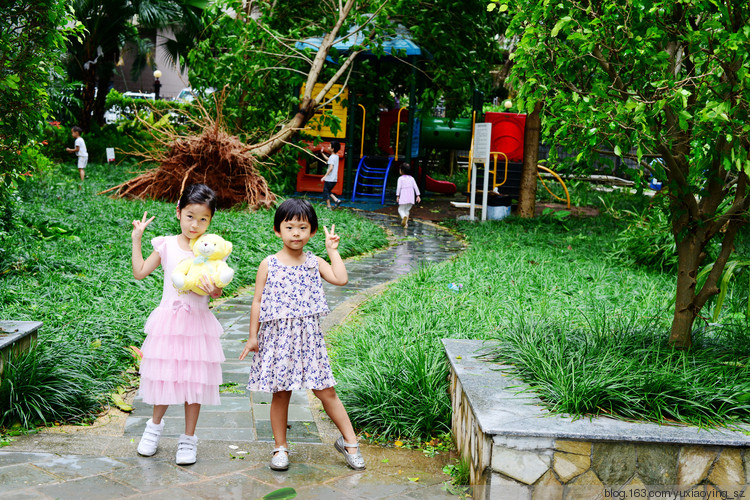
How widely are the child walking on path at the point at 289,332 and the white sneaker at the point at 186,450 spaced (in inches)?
15.7

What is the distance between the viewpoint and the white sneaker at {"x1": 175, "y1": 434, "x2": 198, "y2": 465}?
3.64 meters

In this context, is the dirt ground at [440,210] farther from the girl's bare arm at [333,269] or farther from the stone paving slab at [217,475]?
the stone paving slab at [217,475]

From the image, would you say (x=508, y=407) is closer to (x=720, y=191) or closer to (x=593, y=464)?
(x=593, y=464)

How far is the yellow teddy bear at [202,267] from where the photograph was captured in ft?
12.1

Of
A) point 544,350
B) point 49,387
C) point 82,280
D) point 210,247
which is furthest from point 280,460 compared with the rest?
point 82,280

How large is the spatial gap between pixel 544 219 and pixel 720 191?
9.56m

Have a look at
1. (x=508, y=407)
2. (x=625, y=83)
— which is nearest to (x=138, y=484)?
(x=508, y=407)

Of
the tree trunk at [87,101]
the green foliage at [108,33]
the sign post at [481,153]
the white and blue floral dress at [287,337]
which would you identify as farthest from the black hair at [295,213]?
the tree trunk at [87,101]

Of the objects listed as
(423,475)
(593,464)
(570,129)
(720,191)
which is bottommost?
(423,475)

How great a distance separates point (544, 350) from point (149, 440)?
2238 millimetres

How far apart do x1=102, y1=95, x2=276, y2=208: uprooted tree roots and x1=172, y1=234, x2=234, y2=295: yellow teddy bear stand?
915 cm

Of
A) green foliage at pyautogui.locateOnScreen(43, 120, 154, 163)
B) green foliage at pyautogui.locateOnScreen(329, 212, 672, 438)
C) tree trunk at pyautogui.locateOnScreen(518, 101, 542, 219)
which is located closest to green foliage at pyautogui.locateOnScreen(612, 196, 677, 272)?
green foliage at pyautogui.locateOnScreen(329, 212, 672, 438)

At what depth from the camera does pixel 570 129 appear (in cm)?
438

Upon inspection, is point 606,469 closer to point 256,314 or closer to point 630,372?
point 630,372
